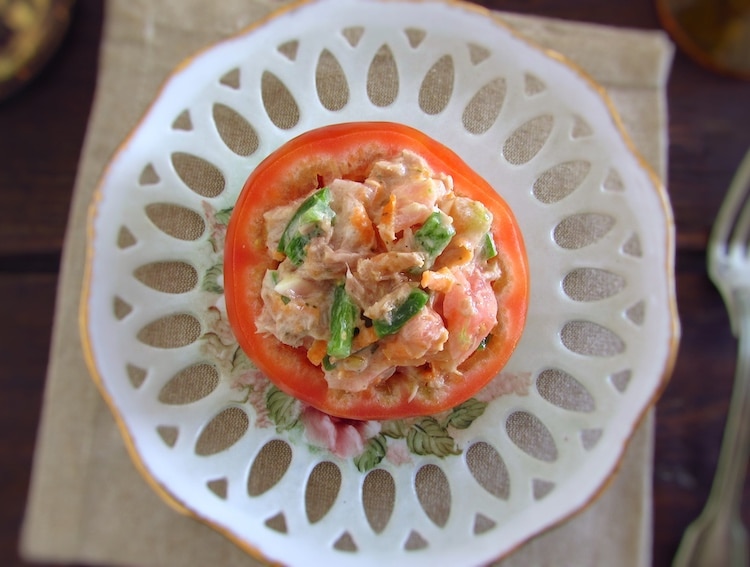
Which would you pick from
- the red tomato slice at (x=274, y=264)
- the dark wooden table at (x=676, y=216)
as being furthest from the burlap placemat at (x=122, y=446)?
the red tomato slice at (x=274, y=264)

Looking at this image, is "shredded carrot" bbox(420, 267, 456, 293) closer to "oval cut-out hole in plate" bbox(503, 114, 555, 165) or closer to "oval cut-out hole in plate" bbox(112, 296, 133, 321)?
"oval cut-out hole in plate" bbox(503, 114, 555, 165)

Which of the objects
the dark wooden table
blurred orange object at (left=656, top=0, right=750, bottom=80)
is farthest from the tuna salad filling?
blurred orange object at (left=656, top=0, right=750, bottom=80)

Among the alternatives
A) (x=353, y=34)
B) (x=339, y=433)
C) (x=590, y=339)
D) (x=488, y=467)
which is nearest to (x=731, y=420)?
(x=590, y=339)

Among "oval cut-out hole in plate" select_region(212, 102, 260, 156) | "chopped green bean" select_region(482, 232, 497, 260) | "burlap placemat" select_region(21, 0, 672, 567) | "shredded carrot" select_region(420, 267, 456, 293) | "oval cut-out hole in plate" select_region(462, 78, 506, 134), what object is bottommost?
"burlap placemat" select_region(21, 0, 672, 567)

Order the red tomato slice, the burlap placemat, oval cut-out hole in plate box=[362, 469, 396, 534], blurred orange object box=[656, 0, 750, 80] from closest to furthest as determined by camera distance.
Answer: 1. the red tomato slice
2. oval cut-out hole in plate box=[362, 469, 396, 534]
3. the burlap placemat
4. blurred orange object box=[656, 0, 750, 80]

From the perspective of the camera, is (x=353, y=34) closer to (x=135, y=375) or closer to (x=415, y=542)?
(x=135, y=375)

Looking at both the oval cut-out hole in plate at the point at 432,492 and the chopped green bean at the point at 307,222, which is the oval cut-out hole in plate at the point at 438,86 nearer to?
the chopped green bean at the point at 307,222

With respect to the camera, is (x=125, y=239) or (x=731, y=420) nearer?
(x=125, y=239)
